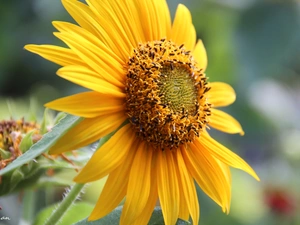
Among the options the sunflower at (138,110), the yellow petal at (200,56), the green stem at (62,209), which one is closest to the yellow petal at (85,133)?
the sunflower at (138,110)

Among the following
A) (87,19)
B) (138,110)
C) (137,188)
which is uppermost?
(87,19)

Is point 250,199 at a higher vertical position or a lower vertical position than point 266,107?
lower

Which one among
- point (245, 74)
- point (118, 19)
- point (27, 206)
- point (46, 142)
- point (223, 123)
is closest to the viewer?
point (46, 142)

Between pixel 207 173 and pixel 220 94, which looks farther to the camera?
pixel 220 94

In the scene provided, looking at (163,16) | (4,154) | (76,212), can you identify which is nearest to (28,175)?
(4,154)

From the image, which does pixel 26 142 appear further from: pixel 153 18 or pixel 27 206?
pixel 153 18

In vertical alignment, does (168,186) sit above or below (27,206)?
above

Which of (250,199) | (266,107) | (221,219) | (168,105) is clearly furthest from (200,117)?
(266,107)

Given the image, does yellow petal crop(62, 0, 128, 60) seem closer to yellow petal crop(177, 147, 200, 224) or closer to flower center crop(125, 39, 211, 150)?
flower center crop(125, 39, 211, 150)

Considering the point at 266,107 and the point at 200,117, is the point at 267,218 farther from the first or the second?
the point at 200,117
